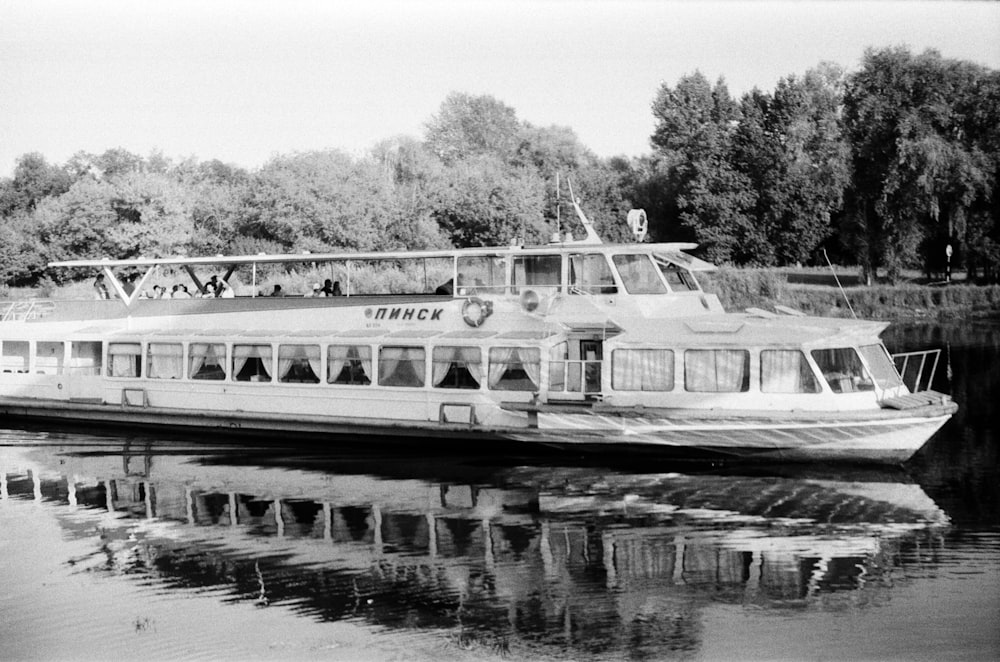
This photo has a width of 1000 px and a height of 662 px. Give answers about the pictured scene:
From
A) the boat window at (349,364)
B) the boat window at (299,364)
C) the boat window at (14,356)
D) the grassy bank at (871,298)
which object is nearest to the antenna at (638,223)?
the boat window at (349,364)

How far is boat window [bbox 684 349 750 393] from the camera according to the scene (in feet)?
60.7

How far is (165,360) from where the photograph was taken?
75.0ft

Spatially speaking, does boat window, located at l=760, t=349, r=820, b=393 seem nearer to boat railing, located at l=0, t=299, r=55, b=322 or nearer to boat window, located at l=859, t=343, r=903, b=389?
boat window, located at l=859, t=343, r=903, b=389

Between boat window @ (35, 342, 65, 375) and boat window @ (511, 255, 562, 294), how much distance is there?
11.5 meters

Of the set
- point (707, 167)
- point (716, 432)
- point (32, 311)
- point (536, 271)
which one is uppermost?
point (707, 167)

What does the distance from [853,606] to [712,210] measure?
4726 cm

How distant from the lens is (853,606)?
12.4 metres

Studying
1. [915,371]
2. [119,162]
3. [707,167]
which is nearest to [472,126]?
[119,162]

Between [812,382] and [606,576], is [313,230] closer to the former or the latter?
[812,382]

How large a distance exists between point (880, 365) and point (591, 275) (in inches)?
222

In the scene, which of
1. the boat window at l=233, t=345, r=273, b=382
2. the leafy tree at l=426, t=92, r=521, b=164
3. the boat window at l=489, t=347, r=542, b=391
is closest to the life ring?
the boat window at l=489, t=347, r=542, b=391

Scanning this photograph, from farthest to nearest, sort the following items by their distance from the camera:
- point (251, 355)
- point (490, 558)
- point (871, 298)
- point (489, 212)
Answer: point (489, 212) < point (871, 298) < point (251, 355) < point (490, 558)

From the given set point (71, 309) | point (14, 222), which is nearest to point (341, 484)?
point (71, 309)

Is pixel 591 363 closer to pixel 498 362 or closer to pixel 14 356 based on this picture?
pixel 498 362
